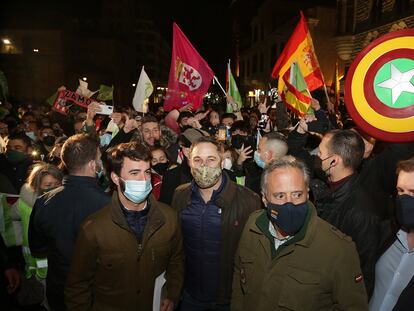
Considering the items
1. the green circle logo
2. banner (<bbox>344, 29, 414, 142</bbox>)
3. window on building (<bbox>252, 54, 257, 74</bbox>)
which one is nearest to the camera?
banner (<bbox>344, 29, 414, 142</bbox>)

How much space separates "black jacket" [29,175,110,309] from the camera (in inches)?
→ 121

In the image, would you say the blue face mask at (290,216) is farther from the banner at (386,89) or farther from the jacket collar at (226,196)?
the banner at (386,89)

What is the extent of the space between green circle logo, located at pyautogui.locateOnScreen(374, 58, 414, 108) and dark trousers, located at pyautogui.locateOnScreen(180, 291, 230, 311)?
2.39 meters

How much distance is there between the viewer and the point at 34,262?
12.5 feet

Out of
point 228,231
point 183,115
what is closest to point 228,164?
point 228,231

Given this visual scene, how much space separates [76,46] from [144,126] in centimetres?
4906

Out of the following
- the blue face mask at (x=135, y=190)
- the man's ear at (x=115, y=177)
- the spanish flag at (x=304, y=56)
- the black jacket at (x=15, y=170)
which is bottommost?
the black jacket at (x=15, y=170)

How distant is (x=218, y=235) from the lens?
3309 mm

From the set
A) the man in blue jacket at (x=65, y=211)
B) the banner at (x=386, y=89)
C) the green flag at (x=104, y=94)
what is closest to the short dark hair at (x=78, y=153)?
the man in blue jacket at (x=65, y=211)

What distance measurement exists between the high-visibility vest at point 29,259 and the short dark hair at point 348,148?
3.18 meters

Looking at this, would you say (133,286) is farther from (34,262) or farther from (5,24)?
(5,24)

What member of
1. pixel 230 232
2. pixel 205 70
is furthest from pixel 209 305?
pixel 205 70

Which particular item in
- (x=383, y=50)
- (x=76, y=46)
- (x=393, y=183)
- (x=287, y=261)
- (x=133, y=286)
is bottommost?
(x=133, y=286)

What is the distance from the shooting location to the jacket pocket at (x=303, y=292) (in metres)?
2.37
